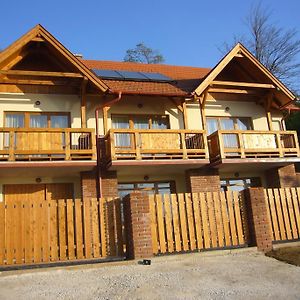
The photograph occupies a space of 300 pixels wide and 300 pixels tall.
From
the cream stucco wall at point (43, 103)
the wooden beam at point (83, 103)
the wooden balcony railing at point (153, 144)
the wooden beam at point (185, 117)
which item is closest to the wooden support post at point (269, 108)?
the wooden beam at point (185, 117)

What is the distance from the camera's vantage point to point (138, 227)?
359 inches

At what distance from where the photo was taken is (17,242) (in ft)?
28.8

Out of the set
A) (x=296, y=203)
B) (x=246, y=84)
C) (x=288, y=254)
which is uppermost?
(x=246, y=84)

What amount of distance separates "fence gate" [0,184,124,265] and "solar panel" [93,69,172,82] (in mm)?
9354

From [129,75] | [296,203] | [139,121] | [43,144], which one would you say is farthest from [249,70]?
[43,144]

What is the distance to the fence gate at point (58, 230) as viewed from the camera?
346 inches

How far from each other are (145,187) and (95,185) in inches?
99.0

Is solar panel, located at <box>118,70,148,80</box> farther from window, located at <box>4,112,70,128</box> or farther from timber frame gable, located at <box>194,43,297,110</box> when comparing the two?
window, located at <box>4,112,70,128</box>

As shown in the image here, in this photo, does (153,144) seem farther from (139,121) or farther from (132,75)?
(132,75)

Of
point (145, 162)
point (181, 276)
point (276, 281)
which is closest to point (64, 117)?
point (145, 162)

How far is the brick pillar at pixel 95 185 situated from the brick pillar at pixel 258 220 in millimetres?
6198

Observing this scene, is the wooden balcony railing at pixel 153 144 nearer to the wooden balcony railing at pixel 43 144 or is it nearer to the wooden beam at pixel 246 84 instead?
the wooden balcony railing at pixel 43 144

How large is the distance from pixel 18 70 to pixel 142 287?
38.2 ft

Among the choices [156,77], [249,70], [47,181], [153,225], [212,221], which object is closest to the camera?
[153,225]
